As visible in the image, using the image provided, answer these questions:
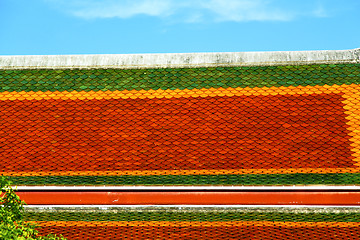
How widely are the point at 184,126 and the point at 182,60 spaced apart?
2.17 meters

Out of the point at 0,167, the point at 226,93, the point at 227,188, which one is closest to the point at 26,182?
the point at 0,167

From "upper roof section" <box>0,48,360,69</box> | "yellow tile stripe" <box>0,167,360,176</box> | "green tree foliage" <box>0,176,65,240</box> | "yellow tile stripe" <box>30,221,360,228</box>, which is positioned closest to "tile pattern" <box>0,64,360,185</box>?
"yellow tile stripe" <box>0,167,360,176</box>

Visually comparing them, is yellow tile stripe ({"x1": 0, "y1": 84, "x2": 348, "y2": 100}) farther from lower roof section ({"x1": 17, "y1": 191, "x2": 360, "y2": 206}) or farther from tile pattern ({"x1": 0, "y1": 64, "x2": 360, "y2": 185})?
lower roof section ({"x1": 17, "y1": 191, "x2": 360, "y2": 206})

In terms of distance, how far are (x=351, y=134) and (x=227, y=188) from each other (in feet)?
10.5

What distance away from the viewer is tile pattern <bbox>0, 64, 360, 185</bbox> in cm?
995

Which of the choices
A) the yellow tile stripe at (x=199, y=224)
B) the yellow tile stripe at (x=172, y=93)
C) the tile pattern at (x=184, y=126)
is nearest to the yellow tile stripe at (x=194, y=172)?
the tile pattern at (x=184, y=126)

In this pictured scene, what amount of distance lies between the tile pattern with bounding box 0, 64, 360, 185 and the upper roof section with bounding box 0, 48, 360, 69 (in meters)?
0.21

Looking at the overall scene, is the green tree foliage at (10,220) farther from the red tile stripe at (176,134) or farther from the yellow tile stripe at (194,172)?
the red tile stripe at (176,134)

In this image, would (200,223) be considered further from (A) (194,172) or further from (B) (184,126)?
(B) (184,126)

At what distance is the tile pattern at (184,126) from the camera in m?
9.95

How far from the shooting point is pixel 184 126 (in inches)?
421

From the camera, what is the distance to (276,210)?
9.28 meters

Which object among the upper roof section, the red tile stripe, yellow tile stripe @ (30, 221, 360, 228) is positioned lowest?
yellow tile stripe @ (30, 221, 360, 228)

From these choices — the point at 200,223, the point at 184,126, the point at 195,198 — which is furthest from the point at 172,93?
the point at 200,223
